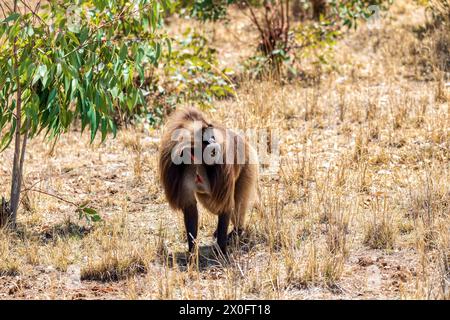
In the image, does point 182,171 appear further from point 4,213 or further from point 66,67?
point 4,213

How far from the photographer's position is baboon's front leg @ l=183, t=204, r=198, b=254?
6051mm

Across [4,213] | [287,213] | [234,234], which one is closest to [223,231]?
[234,234]

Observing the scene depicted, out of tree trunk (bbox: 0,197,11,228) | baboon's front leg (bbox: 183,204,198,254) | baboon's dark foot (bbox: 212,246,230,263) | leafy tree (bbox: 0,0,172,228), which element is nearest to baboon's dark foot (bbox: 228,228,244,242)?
baboon's dark foot (bbox: 212,246,230,263)

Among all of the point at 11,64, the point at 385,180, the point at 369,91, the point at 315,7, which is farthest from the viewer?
the point at 315,7

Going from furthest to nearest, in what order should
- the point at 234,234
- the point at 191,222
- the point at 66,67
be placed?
the point at 234,234 < the point at 191,222 < the point at 66,67

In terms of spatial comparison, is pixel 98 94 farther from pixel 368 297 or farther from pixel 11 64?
pixel 368 297

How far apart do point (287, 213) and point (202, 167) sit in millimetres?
1214

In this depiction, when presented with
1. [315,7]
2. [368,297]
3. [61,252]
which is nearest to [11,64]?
[61,252]

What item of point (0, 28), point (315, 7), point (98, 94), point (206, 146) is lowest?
point (206, 146)

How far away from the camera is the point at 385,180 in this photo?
24.5ft

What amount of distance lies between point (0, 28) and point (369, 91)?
5.33 m

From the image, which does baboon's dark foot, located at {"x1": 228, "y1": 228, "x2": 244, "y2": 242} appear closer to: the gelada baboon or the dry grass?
the dry grass

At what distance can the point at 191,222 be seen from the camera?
609 centimetres

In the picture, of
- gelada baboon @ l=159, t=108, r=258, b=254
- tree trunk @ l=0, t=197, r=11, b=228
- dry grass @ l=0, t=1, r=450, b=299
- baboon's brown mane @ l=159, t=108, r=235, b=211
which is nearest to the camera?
dry grass @ l=0, t=1, r=450, b=299
